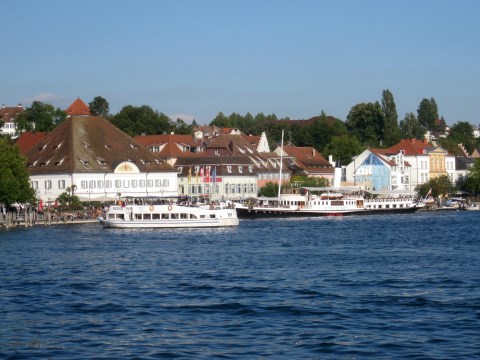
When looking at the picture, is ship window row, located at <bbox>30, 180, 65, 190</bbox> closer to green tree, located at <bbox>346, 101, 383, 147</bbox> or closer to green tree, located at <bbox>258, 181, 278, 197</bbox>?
green tree, located at <bbox>258, 181, 278, 197</bbox>

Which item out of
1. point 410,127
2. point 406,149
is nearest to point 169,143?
point 406,149

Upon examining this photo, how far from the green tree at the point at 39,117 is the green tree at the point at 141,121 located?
1026 cm

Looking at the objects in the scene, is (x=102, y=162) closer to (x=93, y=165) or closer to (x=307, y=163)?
(x=93, y=165)

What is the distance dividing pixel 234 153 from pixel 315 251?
232 feet

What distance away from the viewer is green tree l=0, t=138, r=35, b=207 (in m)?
81.3

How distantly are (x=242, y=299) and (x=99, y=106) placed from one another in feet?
377

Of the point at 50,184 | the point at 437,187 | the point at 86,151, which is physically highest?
the point at 86,151

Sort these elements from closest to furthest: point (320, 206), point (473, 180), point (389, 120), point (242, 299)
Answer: point (242, 299)
point (320, 206)
point (473, 180)
point (389, 120)

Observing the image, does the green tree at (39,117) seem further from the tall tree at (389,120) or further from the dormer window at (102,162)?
the tall tree at (389,120)

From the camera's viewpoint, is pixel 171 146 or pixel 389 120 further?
pixel 389 120

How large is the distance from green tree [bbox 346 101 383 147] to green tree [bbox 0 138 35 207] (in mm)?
87477

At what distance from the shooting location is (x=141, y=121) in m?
140

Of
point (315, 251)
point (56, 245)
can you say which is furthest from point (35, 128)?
point (315, 251)

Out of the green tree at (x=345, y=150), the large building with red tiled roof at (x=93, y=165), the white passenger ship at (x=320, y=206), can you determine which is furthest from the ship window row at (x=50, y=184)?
the green tree at (x=345, y=150)
